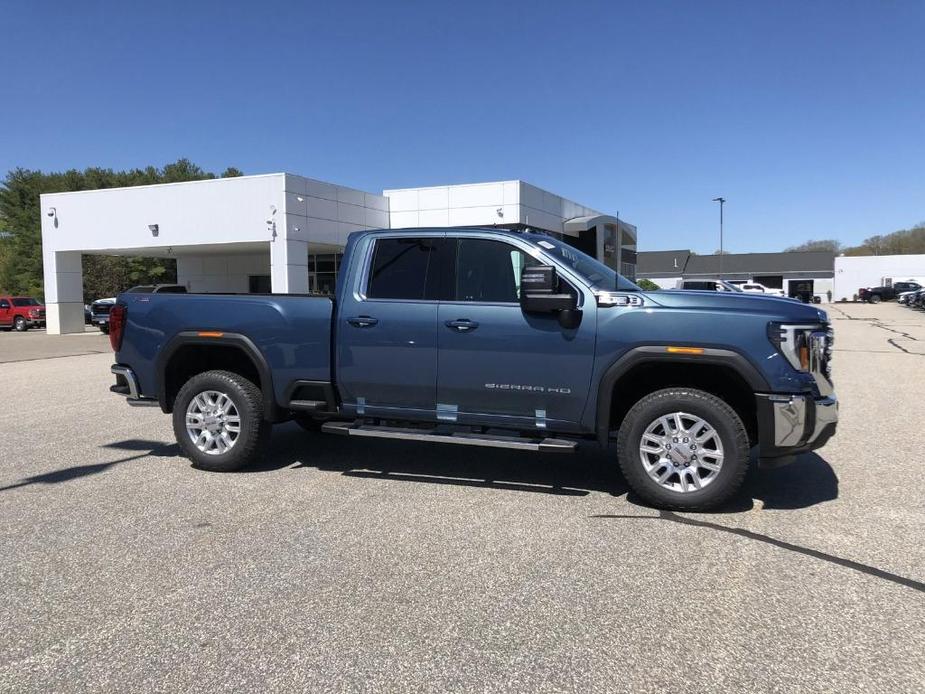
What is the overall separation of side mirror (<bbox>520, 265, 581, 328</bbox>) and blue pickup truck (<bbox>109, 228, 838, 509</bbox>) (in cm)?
1

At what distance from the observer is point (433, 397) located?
18.7ft

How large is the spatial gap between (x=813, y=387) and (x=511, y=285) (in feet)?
7.47

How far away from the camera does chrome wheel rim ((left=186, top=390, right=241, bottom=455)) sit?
631 cm

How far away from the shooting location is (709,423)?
500 centimetres

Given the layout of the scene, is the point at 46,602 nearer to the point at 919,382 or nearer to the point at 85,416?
the point at 85,416

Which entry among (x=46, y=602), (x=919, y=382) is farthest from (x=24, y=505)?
(x=919, y=382)

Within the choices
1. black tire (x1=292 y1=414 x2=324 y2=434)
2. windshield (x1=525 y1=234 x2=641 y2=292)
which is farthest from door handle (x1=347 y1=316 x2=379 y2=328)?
black tire (x1=292 y1=414 x2=324 y2=434)

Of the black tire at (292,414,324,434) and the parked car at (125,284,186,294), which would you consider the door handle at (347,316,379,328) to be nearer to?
the black tire at (292,414,324,434)

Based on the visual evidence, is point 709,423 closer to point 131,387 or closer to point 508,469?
point 508,469

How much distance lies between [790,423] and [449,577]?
2.57m

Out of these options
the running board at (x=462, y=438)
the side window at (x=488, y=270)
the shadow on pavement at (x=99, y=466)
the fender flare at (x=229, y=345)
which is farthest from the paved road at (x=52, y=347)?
the side window at (x=488, y=270)

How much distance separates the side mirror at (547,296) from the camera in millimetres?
5141

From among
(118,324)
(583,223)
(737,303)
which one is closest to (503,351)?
(737,303)

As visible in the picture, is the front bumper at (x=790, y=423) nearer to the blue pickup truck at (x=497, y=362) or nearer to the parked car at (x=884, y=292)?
the blue pickup truck at (x=497, y=362)
